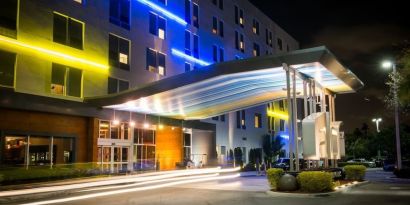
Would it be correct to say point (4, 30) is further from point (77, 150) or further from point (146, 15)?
point (146, 15)

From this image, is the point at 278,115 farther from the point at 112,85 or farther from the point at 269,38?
the point at 112,85

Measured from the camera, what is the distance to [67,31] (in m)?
30.8

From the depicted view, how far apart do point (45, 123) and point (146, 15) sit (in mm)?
15497

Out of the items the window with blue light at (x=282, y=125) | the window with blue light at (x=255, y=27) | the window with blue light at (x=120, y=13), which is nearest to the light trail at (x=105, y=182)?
the window with blue light at (x=120, y=13)

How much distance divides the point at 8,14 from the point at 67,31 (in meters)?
4.74

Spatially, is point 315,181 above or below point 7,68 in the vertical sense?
below

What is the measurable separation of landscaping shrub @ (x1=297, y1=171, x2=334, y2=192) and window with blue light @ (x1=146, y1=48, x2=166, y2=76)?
23.4 metres

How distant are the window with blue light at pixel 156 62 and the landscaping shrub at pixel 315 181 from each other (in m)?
23.4

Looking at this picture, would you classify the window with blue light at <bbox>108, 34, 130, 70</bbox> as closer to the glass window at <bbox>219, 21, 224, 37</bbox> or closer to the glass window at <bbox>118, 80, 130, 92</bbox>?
the glass window at <bbox>118, 80, 130, 92</bbox>

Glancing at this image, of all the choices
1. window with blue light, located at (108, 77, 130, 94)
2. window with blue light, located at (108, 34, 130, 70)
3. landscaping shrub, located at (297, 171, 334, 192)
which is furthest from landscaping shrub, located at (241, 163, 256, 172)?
landscaping shrub, located at (297, 171, 334, 192)

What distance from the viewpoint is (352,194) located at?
63.3 feet

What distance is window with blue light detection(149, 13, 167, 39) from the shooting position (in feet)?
134

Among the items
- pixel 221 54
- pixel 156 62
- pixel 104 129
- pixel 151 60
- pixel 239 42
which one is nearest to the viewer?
pixel 104 129

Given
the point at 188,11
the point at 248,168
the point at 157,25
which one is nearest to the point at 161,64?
the point at 157,25
